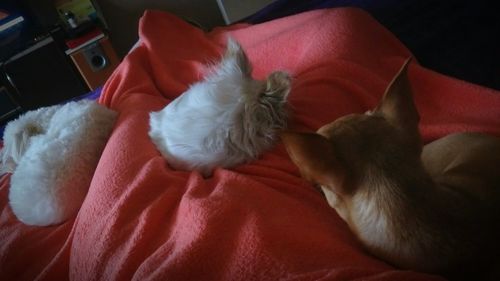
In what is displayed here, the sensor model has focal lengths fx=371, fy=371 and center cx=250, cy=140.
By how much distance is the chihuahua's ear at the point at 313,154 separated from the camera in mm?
596

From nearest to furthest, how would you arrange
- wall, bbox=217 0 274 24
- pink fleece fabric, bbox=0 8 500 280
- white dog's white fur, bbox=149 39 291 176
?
pink fleece fabric, bbox=0 8 500 280 < white dog's white fur, bbox=149 39 291 176 < wall, bbox=217 0 274 24

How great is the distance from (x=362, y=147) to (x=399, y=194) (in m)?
0.10

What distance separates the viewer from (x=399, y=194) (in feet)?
2.09

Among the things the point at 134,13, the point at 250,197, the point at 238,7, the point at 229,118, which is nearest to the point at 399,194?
the point at 250,197

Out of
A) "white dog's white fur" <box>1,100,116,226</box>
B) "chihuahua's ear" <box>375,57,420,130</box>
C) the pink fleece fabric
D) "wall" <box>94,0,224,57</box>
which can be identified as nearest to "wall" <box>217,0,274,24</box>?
"wall" <box>94,0,224,57</box>

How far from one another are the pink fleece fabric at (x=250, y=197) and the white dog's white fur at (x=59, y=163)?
0.19ft

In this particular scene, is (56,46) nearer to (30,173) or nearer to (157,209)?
(30,173)

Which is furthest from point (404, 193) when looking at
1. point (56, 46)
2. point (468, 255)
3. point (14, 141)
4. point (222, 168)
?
point (56, 46)

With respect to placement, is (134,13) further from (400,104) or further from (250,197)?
(400,104)

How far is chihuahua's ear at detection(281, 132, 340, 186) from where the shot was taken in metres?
0.60

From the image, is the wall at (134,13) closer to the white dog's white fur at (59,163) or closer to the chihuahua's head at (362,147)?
the white dog's white fur at (59,163)

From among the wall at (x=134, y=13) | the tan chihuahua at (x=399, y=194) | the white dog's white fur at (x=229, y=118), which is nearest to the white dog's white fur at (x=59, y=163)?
the white dog's white fur at (x=229, y=118)

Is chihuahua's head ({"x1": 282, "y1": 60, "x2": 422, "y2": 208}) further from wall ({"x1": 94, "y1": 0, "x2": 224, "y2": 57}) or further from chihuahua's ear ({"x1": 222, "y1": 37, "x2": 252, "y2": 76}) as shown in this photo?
wall ({"x1": 94, "y1": 0, "x2": 224, "y2": 57})

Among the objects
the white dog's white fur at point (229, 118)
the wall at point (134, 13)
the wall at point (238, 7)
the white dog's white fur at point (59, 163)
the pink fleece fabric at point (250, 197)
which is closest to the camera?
the pink fleece fabric at point (250, 197)
